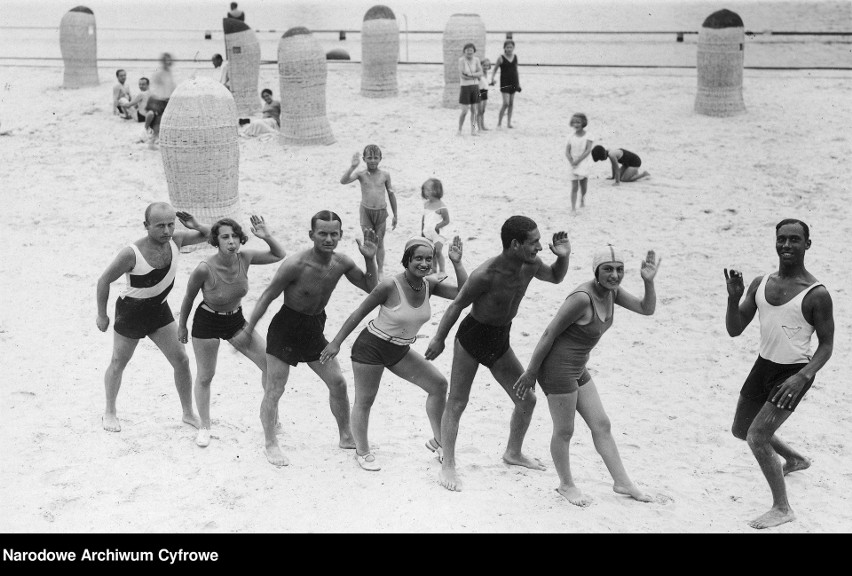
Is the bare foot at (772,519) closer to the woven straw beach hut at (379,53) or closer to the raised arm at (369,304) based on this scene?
the raised arm at (369,304)

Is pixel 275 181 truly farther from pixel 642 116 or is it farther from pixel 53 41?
pixel 53 41

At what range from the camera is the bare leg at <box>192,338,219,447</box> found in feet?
20.2

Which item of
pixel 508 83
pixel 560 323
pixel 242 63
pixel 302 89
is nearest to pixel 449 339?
pixel 560 323

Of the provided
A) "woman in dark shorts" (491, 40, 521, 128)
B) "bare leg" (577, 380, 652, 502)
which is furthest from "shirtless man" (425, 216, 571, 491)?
"woman in dark shorts" (491, 40, 521, 128)

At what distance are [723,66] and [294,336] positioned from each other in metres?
12.2

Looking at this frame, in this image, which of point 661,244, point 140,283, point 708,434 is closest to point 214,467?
point 140,283

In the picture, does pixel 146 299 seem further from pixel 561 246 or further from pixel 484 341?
pixel 561 246

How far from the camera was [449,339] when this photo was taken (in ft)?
27.9

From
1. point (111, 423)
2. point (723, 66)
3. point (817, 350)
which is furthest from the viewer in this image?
point (723, 66)

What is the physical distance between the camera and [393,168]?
1345 centimetres

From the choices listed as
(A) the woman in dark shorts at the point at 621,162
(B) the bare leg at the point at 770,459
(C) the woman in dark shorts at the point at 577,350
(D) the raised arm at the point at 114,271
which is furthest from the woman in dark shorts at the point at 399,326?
(A) the woman in dark shorts at the point at 621,162

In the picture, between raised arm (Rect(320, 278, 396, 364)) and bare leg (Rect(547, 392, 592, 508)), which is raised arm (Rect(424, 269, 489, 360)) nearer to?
raised arm (Rect(320, 278, 396, 364))

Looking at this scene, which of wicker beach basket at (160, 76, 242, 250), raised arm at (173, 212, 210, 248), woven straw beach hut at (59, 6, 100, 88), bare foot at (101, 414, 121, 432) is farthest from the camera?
woven straw beach hut at (59, 6, 100, 88)

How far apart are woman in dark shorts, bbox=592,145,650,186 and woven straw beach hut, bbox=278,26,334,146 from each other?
4.34 meters
